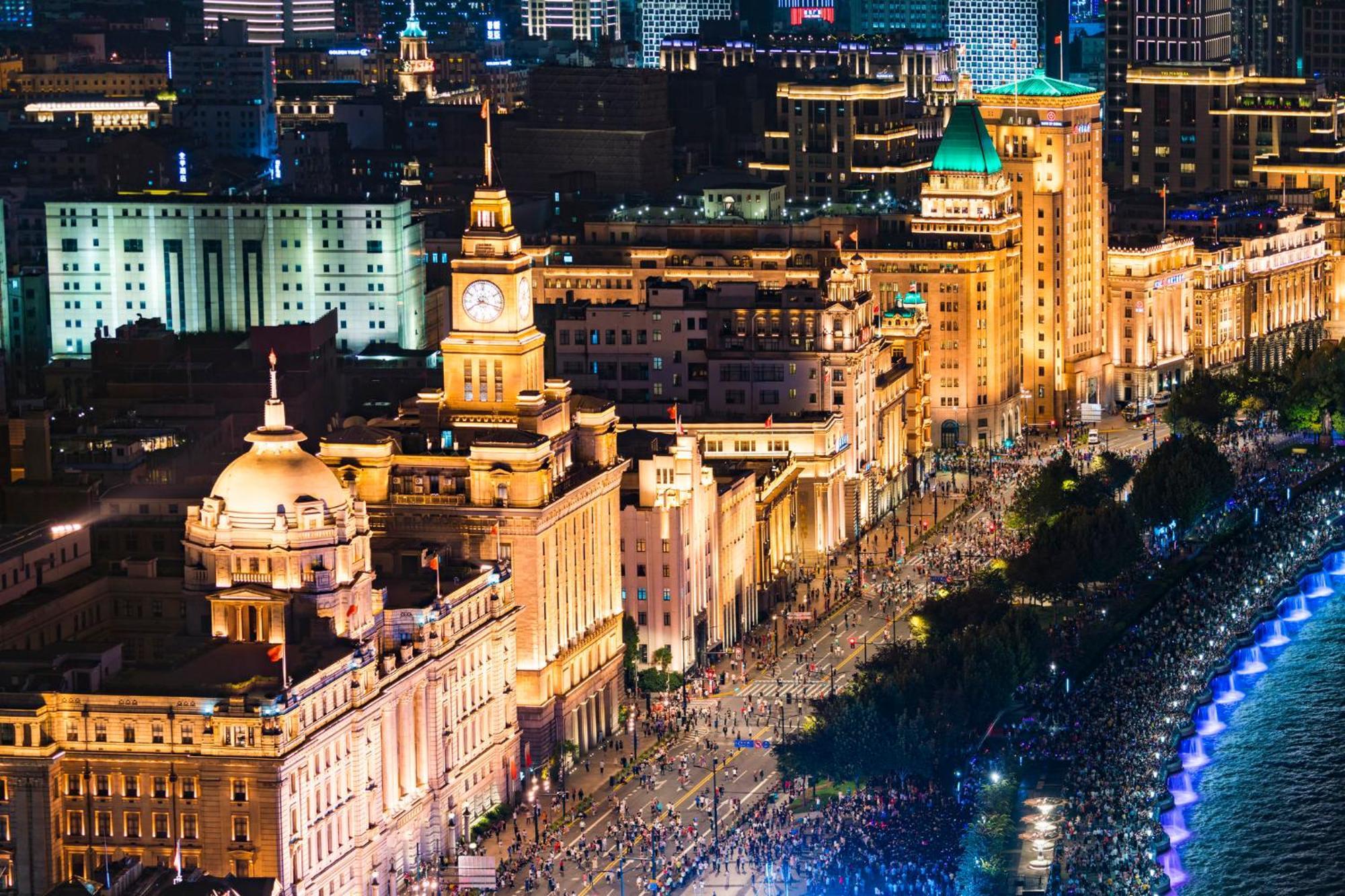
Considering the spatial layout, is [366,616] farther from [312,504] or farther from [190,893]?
[190,893]

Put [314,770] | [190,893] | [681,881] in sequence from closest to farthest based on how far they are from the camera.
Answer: [190,893]
[314,770]
[681,881]

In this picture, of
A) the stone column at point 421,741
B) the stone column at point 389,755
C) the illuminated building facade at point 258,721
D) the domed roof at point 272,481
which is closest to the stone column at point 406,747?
the illuminated building facade at point 258,721

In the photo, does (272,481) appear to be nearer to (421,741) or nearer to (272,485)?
(272,485)

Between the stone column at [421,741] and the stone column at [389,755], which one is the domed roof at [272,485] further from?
the stone column at [421,741]

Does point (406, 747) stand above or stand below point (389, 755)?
below

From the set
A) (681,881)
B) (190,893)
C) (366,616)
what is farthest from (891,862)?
(190,893)

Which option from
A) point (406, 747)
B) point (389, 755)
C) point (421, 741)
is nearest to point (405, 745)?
point (406, 747)
